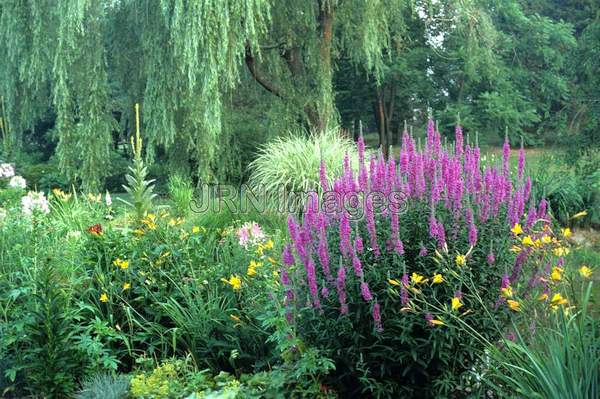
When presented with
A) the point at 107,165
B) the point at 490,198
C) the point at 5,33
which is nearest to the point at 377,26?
the point at 107,165

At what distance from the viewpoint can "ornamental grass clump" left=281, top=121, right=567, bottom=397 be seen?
2.53m

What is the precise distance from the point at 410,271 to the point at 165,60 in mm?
6804

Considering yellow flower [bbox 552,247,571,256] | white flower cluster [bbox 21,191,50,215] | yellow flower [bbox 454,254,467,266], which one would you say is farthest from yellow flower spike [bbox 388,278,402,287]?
white flower cluster [bbox 21,191,50,215]

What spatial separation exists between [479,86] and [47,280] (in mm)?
15847

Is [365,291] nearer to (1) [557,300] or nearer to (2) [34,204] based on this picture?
(1) [557,300]

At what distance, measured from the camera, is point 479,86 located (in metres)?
17.3

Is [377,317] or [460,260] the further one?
[377,317]

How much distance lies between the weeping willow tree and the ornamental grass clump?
19.1 ft

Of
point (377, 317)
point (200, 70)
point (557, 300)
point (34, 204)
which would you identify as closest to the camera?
point (557, 300)

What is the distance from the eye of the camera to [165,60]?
8656mm

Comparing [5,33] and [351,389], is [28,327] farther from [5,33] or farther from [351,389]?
[5,33]

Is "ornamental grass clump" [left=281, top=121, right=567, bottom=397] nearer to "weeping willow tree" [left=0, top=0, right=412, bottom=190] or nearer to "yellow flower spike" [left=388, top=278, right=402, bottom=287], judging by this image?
"yellow flower spike" [left=388, top=278, right=402, bottom=287]

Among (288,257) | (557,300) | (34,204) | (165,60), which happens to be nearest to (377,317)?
(288,257)

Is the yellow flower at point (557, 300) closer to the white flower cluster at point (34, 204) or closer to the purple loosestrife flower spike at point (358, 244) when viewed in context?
the purple loosestrife flower spike at point (358, 244)
